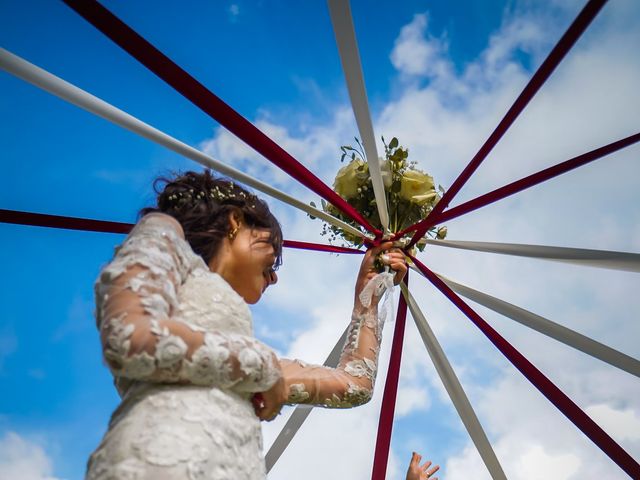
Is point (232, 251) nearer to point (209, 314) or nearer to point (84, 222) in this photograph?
point (209, 314)

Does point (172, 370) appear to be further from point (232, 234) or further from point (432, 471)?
point (432, 471)

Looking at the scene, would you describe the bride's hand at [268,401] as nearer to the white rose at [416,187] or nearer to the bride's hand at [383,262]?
the bride's hand at [383,262]

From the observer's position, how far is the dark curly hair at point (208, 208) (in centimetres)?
245

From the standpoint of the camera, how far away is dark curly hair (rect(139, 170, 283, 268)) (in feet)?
8.03

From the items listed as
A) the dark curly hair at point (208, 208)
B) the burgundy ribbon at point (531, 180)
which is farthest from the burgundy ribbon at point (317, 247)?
the dark curly hair at point (208, 208)

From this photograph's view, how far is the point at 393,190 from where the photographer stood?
3.61m

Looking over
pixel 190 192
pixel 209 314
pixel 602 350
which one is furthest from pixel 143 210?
pixel 602 350

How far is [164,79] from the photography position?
244cm

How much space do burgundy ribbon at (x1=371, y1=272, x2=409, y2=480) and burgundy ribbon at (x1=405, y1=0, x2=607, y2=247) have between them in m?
0.61

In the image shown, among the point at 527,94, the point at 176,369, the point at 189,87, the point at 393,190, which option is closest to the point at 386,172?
the point at 393,190

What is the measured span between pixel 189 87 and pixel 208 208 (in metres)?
0.52

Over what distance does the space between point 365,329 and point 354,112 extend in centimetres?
108

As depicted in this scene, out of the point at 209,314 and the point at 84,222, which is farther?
the point at 84,222

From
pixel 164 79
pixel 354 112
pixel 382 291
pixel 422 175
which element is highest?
pixel 422 175
